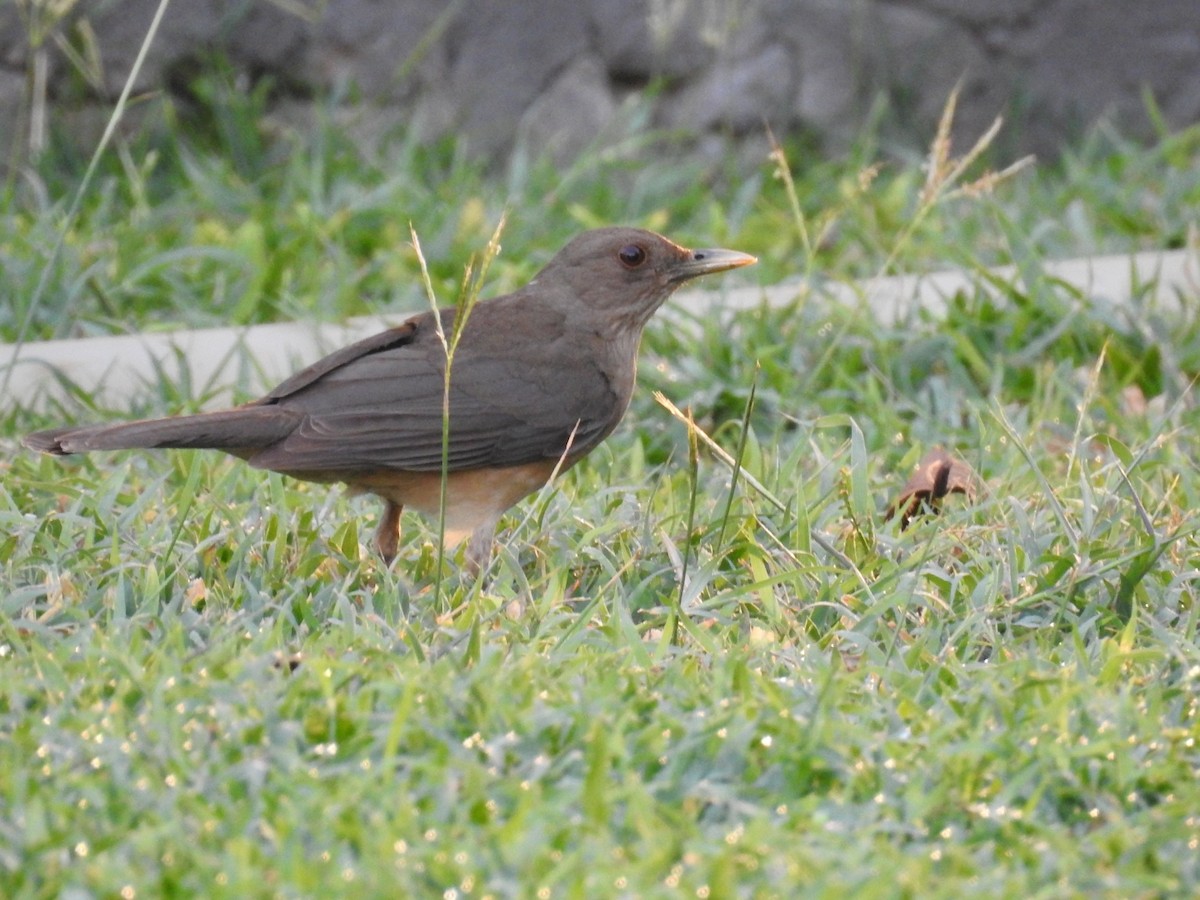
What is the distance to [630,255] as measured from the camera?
15.8 ft

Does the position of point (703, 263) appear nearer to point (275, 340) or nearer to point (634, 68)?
point (275, 340)

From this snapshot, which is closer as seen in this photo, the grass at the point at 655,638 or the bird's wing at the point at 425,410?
the grass at the point at 655,638

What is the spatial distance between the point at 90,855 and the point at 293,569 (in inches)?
56.4

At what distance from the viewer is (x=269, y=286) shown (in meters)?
6.40

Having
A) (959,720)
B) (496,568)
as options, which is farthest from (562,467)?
(959,720)

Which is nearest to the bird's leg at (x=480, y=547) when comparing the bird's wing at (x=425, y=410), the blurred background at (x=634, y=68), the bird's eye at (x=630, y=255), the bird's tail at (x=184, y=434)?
the bird's wing at (x=425, y=410)

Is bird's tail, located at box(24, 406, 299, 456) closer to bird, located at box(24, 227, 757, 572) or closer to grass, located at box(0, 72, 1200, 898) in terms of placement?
bird, located at box(24, 227, 757, 572)

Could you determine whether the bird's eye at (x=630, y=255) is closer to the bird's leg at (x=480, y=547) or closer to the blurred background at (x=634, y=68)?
the bird's leg at (x=480, y=547)

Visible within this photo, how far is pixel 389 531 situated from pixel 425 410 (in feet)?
1.08

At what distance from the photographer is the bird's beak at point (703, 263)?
476 cm

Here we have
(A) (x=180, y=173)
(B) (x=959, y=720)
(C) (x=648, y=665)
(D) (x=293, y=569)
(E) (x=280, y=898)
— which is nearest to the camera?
(E) (x=280, y=898)

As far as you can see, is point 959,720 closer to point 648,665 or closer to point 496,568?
point 648,665

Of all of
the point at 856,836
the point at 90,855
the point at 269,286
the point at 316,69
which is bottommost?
the point at 856,836

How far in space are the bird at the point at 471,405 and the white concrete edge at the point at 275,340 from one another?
1.01 metres
